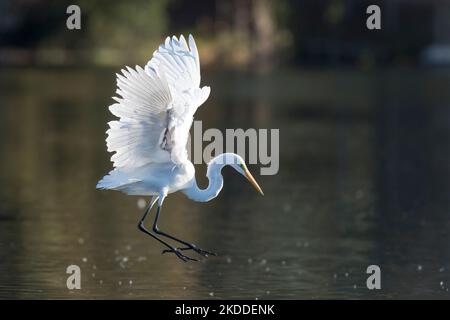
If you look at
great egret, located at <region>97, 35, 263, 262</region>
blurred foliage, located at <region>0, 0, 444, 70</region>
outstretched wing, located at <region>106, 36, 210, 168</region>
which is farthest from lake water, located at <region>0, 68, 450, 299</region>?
blurred foliage, located at <region>0, 0, 444, 70</region>

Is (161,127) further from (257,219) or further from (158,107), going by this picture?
(257,219)

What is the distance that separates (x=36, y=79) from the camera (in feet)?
174

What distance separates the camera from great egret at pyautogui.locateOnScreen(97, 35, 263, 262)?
39.3ft

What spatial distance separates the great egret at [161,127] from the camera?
1198 centimetres

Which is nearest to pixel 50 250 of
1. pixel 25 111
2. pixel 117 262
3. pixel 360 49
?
pixel 117 262

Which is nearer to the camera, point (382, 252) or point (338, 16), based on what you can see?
point (382, 252)

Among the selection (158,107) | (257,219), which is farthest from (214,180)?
(257,219)

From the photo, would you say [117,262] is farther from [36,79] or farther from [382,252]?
[36,79]

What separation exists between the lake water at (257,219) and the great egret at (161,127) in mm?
892

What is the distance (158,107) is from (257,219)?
5.48 meters

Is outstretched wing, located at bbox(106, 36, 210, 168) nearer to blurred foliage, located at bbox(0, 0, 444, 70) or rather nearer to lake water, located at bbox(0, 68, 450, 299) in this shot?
lake water, located at bbox(0, 68, 450, 299)

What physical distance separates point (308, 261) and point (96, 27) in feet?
214

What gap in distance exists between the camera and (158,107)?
12023mm

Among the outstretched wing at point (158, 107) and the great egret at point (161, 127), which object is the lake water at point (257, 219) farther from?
the outstretched wing at point (158, 107)
